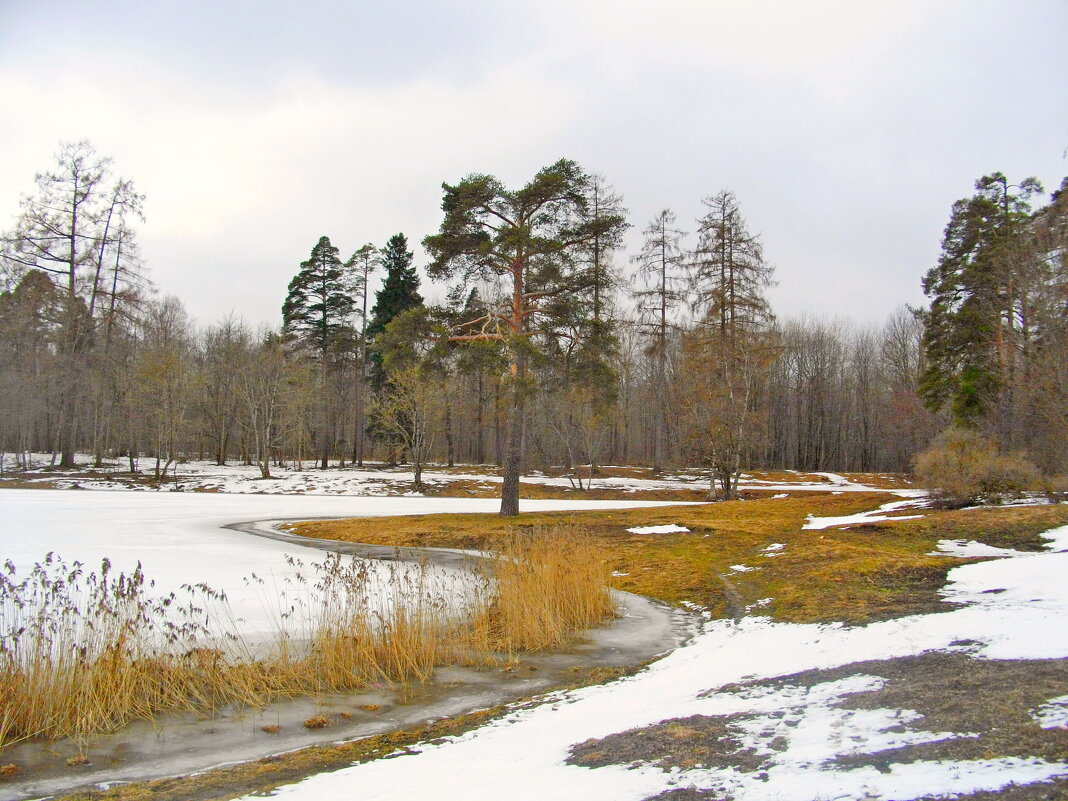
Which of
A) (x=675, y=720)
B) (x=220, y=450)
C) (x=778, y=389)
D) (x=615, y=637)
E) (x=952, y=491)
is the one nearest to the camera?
(x=675, y=720)

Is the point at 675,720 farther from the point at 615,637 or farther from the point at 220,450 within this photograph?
the point at 220,450

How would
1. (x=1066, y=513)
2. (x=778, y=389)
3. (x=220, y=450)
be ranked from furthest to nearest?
(x=778, y=389) → (x=220, y=450) → (x=1066, y=513)

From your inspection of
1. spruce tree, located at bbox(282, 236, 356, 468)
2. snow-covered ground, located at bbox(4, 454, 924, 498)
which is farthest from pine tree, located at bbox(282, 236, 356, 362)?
snow-covered ground, located at bbox(4, 454, 924, 498)

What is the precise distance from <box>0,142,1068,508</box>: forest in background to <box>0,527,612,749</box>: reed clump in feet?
31.2

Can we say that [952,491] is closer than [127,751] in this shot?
No

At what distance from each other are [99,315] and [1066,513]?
139ft

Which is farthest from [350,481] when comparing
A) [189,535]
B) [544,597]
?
[544,597]

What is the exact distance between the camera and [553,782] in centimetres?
365

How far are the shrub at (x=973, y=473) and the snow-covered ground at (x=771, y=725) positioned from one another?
991 centimetres

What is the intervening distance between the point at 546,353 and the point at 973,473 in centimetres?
1120

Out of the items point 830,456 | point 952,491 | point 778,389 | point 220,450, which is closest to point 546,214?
point 952,491

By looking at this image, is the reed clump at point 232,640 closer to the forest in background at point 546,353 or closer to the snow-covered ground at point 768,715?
the snow-covered ground at point 768,715

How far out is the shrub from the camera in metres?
15.9

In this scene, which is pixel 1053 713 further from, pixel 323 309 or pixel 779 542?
pixel 323 309
